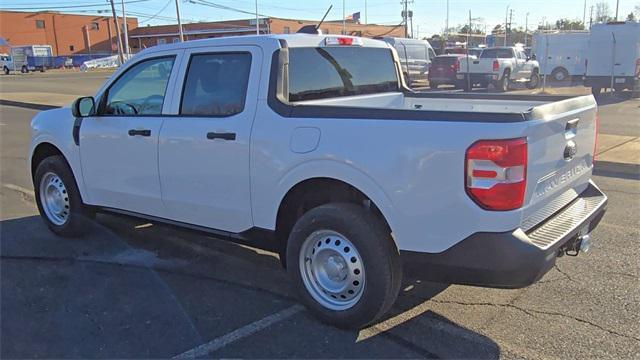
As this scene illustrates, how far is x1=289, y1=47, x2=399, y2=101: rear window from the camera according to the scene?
13.3 feet

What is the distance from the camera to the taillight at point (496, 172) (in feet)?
9.55

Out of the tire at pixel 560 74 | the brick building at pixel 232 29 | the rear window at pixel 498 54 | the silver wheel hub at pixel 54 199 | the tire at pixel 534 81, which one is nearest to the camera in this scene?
the silver wheel hub at pixel 54 199

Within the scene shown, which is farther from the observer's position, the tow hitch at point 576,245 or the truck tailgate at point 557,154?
the tow hitch at point 576,245

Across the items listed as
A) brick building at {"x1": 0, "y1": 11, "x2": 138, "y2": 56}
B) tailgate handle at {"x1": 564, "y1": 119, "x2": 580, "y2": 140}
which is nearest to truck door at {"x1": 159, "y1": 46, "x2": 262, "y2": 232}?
tailgate handle at {"x1": 564, "y1": 119, "x2": 580, "y2": 140}

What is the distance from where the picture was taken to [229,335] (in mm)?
3520

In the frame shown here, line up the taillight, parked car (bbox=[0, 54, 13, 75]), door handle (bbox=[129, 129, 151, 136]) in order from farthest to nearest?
parked car (bbox=[0, 54, 13, 75]) → door handle (bbox=[129, 129, 151, 136]) → the taillight

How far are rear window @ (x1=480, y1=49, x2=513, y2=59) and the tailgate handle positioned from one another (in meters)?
22.4

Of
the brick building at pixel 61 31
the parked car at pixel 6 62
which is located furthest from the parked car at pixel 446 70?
the brick building at pixel 61 31

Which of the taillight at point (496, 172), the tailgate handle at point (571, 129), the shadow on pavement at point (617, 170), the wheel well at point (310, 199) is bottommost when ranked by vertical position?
the shadow on pavement at point (617, 170)

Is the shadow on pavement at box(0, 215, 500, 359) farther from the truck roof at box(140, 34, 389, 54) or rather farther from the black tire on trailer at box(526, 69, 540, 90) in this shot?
the black tire on trailer at box(526, 69, 540, 90)

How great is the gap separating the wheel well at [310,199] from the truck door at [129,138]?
1.21m

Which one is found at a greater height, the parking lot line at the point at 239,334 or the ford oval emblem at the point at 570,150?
the ford oval emblem at the point at 570,150

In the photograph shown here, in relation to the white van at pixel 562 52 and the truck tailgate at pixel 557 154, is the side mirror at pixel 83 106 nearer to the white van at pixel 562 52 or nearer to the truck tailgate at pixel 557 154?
the truck tailgate at pixel 557 154

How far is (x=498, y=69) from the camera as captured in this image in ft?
76.3
